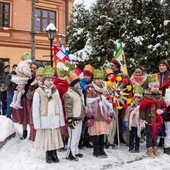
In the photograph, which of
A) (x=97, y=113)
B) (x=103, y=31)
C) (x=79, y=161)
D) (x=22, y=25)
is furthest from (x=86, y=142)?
(x=22, y=25)

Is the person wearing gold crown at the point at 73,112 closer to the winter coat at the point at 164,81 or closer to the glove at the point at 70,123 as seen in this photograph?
the glove at the point at 70,123

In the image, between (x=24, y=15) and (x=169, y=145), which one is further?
(x=24, y=15)

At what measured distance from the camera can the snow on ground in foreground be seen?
20.6 ft

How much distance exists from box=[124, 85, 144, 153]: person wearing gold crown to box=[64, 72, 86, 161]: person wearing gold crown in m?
1.28

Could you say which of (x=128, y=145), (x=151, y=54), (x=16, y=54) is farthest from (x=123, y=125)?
(x=16, y=54)

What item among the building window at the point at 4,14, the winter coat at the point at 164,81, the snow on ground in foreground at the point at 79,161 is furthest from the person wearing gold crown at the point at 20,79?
the building window at the point at 4,14

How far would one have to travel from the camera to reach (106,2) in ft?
44.6

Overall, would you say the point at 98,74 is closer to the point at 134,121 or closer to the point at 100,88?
the point at 100,88

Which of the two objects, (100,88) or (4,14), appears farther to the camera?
(4,14)

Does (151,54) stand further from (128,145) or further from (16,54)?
(16,54)

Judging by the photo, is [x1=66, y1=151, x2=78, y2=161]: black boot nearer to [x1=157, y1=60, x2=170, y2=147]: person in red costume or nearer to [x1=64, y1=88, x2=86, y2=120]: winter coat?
[x1=64, y1=88, x2=86, y2=120]: winter coat

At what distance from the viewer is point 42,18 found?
25.6m

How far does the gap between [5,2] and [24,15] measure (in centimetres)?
149

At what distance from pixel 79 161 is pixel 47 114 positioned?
3.44 ft
